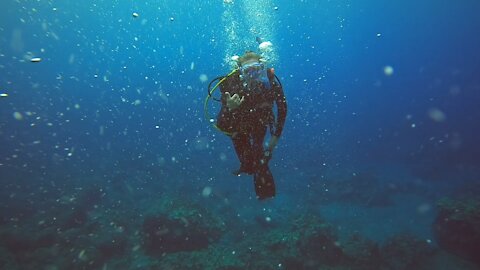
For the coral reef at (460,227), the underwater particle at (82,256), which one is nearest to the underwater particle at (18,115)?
the underwater particle at (82,256)

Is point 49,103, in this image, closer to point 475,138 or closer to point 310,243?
point 310,243

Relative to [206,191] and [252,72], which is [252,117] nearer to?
[252,72]

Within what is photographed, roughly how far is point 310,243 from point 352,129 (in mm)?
29393

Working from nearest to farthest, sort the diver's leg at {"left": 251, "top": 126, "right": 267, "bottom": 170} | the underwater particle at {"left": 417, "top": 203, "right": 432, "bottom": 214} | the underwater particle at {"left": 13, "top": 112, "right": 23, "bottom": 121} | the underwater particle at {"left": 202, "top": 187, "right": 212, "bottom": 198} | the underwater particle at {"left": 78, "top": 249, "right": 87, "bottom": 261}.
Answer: the diver's leg at {"left": 251, "top": 126, "right": 267, "bottom": 170}
the underwater particle at {"left": 78, "top": 249, "right": 87, "bottom": 261}
the underwater particle at {"left": 417, "top": 203, "right": 432, "bottom": 214}
the underwater particle at {"left": 202, "top": 187, "right": 212, "bottom": 198}
the underwater particle at {"left": 13, "top": 112, "right": 23, "bottom": 121}

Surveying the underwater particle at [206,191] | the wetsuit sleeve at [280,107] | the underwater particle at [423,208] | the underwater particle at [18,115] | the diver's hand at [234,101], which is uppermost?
the underwater particle at [18,115]

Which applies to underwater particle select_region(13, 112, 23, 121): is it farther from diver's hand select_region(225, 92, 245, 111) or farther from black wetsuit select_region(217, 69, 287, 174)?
diver's hand select_region(225, 92, 245, 111)

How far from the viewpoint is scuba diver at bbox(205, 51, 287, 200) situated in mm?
4551

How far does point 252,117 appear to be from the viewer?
4.89 meters

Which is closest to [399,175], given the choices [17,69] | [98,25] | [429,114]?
[429,114]

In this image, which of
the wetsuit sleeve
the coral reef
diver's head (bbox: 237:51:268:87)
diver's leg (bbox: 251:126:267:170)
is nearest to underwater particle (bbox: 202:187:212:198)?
the coral reef

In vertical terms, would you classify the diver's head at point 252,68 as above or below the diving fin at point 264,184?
above

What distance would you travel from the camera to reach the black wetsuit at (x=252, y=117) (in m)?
4.71

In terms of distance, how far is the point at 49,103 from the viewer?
54.2 metres

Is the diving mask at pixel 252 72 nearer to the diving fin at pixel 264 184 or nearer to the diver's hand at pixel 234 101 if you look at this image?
the diver's hand at pixel 234 101
